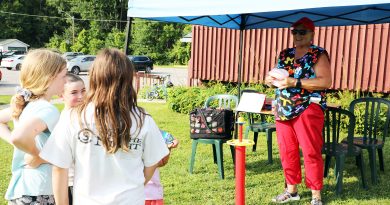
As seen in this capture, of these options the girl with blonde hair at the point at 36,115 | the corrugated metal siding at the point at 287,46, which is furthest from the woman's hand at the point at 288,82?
the corrugated metal siding at the point at 287,46

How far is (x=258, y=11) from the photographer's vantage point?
3104mm

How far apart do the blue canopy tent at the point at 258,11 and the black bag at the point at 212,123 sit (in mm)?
1138


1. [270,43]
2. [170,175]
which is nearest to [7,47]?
[270,43]

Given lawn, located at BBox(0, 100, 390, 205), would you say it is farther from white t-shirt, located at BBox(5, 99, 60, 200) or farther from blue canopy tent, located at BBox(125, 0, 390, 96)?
white t-shirt, located at BBox(5, 99, 60, 200)

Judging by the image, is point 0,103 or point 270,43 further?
point 0,103

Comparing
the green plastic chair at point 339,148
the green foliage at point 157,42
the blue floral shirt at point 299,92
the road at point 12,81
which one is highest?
the green foliage at point 157,42

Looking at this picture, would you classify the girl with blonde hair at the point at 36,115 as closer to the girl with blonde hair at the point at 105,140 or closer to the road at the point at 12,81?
the girl with blonde hair at the point at 105,140

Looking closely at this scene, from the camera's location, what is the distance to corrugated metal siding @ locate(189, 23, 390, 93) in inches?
352

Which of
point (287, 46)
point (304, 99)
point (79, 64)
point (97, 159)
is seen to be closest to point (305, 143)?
point (304, 99)

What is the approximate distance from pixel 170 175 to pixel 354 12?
2923 millimetres

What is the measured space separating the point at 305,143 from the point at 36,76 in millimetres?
2518

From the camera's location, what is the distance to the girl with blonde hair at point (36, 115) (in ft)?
6.58

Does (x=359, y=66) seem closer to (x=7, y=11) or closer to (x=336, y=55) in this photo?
(x=336, y=55)

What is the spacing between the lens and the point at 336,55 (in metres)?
9.56
